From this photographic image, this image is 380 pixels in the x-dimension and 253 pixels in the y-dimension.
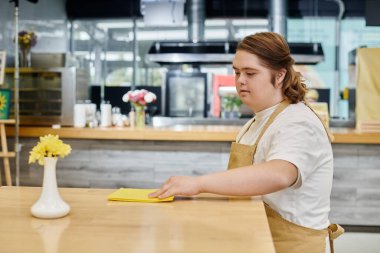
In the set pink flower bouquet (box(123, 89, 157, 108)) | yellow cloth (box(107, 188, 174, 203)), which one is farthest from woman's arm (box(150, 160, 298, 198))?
pink flower bouquet (box(123, 89, 157, 108))

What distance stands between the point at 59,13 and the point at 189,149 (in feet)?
16.1

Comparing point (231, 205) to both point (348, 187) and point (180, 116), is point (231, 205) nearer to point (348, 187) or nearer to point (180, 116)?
point (348, 187)

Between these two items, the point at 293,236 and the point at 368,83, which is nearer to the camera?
the point at 293,236

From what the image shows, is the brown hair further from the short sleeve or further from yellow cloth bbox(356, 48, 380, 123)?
yellow cloth bbox(356, 48, 380, 123)

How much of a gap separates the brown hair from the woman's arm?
375 mm

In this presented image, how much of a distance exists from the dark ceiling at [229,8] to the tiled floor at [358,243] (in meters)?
4.85

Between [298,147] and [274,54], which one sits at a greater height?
[274,54]

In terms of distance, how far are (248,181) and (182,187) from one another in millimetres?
223

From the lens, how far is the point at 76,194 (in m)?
1.87

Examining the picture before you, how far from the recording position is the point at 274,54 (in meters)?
1.75

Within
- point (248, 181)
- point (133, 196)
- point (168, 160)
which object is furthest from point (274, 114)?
point (168, 160)

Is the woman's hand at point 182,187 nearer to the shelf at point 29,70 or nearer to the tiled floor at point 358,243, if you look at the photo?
the tiled floor at point 358,243

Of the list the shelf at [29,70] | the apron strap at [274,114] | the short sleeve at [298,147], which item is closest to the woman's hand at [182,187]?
the short sleeve at [298,147]

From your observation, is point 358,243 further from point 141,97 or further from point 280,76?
point 280,76
